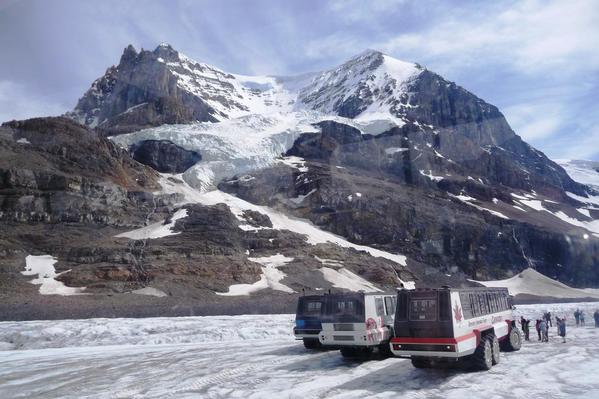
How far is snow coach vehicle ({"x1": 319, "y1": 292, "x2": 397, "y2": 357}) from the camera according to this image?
16641mm

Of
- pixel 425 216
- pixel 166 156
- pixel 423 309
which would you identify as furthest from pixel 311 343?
pixel 166 156

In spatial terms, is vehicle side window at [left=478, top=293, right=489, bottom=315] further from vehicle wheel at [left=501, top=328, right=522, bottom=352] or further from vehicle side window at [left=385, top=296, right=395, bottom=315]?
vehicle side window at [left=385, top=296, right=395, bottom=315]

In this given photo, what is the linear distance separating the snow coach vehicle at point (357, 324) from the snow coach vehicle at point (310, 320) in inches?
78.3

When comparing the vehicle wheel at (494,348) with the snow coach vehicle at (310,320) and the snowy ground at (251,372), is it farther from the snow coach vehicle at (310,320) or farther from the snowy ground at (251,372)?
the snow coach vehicle at (310,320)

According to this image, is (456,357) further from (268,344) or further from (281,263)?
(281,263)

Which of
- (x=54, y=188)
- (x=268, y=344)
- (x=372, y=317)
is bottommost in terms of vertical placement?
(x=268, y=344)

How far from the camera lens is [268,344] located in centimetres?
2428

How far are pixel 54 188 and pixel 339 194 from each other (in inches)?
2502

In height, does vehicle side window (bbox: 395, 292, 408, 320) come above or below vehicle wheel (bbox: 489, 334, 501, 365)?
above

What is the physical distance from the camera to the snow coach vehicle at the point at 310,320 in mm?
20000

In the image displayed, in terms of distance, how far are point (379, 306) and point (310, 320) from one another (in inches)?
148

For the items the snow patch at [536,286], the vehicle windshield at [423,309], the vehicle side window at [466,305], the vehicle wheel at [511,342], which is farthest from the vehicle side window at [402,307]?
the snow patch at [536,286]

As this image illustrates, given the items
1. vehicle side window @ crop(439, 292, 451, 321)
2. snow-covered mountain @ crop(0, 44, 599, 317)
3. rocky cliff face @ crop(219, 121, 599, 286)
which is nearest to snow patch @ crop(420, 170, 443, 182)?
rocky cliff face @ crop(219, 121, 599, 286)

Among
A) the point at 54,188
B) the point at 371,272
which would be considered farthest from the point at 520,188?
the point at 54,188
